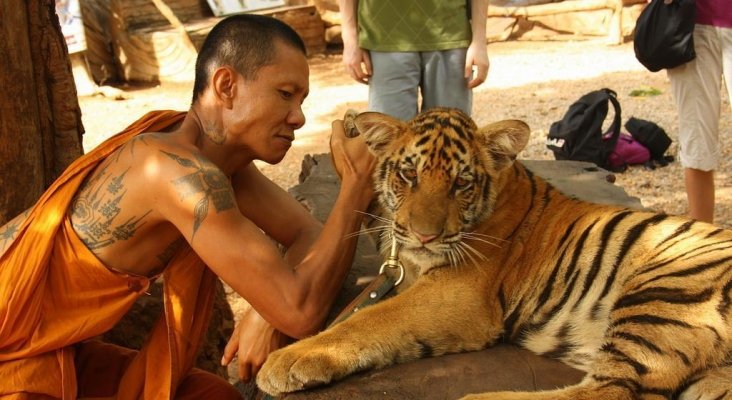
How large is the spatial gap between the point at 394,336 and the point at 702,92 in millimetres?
2980

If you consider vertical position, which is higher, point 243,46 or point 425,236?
point 243,46

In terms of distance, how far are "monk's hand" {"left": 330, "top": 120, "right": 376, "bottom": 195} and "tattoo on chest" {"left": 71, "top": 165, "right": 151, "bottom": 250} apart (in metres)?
0.78

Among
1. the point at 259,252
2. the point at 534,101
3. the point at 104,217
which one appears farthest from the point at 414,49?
the point at 534,101

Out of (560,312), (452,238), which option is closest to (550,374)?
(560,312)

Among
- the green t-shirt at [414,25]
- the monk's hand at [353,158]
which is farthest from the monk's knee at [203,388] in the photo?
the green t-shirt at [414,25]

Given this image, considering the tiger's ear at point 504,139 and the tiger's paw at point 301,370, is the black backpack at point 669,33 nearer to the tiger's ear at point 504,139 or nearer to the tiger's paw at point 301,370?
the tiger's ear at point 504,139

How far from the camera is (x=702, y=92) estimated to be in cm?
435

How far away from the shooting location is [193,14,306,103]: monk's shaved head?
7.98 ft

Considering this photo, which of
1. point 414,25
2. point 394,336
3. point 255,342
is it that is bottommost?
point 255,342

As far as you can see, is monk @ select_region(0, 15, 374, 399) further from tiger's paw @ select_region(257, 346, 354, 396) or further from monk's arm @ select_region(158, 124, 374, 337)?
tiger's paw @ select_region(257, 346, 354, 396)

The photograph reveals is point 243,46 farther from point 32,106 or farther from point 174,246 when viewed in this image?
point 32,106

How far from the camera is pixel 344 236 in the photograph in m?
2.50

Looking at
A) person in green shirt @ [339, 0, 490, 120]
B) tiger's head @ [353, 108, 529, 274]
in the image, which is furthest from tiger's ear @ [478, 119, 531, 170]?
person in green shirt @ [339, 0, 490, 120]

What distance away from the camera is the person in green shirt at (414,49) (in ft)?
12.4
